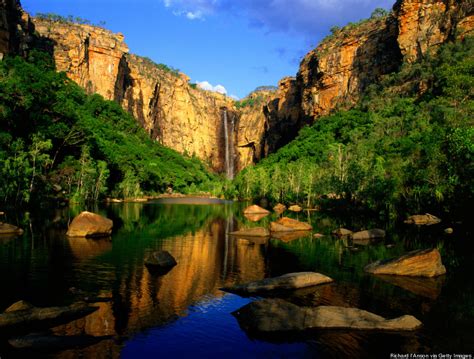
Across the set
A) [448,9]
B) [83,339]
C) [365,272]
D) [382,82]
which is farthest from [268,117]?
[83,339]

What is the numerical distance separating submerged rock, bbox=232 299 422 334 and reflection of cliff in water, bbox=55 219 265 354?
2666 millimetres

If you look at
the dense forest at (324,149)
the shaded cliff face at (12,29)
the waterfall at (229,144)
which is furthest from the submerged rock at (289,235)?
the waterfall at (229,144)

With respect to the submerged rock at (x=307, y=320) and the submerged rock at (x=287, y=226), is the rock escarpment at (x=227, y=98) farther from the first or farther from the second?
the submerged rock at (x=307, y=320)

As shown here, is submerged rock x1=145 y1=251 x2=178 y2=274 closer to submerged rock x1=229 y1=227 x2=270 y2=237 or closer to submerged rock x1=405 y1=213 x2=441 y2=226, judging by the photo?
submerged rock x1=229 y1=227 x2=270 y2=237

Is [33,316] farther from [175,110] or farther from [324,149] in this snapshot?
[175,110]

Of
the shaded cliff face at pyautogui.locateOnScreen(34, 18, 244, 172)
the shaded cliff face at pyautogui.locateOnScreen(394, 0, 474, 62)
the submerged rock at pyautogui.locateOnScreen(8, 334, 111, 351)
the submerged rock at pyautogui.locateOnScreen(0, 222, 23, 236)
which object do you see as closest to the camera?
the submerged rock at pyautogui.locateOnScreen(8, 334, 111, 351)

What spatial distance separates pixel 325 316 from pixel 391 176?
3500cm

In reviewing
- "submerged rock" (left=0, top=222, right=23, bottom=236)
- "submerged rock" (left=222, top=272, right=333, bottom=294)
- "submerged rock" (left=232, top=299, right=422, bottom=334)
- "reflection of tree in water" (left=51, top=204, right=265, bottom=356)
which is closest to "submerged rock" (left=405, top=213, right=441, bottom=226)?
"reflection of tree in water" (left=51, top=204, right=265, bottom=356)

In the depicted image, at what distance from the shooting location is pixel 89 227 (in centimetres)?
2841

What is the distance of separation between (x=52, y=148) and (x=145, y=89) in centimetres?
9056

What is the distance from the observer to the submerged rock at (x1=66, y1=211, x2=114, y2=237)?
93.2 feet

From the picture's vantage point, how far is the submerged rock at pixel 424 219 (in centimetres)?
4082

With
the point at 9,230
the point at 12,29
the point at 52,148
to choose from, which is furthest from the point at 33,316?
the point at 12,29

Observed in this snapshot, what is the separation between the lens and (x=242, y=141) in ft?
547
